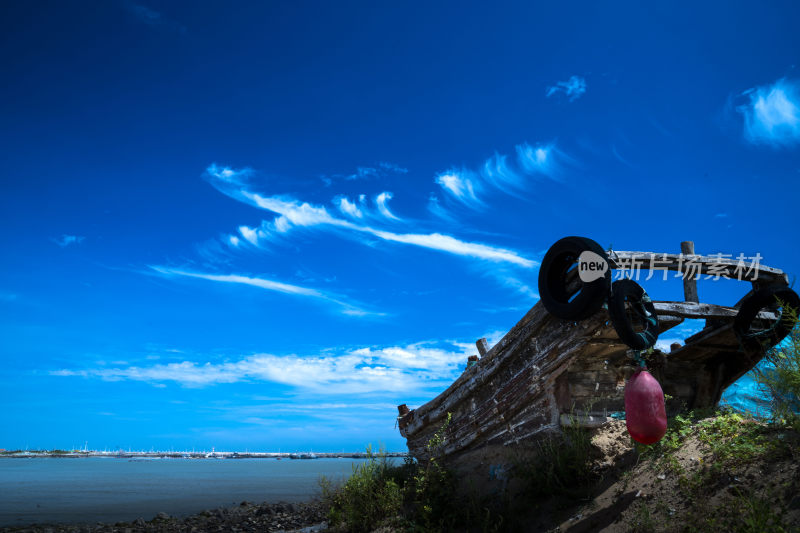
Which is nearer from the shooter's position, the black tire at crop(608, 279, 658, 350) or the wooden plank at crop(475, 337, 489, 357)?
the black tire at crop(608, 279, 658, 350)

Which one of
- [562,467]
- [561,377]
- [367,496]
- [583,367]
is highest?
[583,367]

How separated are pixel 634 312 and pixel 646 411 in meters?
2.15

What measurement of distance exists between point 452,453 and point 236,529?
654 cm

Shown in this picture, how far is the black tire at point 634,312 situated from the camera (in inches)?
270

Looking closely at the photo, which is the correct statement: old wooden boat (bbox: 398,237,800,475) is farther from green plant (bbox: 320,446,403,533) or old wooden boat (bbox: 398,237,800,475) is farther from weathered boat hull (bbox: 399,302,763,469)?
green plant (bbox: 320,446,403,533)

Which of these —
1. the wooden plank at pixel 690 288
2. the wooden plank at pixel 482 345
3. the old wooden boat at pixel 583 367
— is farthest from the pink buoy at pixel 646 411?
the wooden plank at pixel 482 345

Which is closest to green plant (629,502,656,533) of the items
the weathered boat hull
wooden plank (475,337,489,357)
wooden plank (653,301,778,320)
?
the weathered boat hull

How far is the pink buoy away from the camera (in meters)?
5.60

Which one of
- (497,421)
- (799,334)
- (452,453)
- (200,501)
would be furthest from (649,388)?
(200,501)

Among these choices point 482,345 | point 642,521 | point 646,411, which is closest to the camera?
point 646,411

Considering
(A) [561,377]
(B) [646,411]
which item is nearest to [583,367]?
(A) [561,377]

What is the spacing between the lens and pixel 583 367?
326 inches

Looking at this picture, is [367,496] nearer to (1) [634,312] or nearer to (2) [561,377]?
(2) [561,377]

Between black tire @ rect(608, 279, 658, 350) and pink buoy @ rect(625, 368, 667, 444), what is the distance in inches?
45.8
